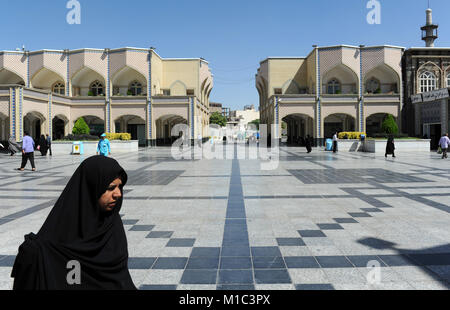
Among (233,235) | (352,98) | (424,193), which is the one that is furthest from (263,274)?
(352,98)

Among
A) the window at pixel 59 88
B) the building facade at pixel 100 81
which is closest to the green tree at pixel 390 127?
the building facade at pixel 100 81

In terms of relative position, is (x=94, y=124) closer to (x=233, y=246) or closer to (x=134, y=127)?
(x=134, y=127)

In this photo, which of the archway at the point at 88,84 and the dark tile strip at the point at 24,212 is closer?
the dark tile strip at the point at 24,212

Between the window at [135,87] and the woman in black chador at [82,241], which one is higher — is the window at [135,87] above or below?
above

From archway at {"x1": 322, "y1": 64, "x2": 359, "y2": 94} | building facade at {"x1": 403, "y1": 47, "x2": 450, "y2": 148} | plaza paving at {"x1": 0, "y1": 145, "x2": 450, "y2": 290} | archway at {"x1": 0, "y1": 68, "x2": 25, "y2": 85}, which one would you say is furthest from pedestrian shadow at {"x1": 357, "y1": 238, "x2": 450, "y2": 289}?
archway at {"x1": 0, "y1": 68, "x2": 25, "y2": 85}

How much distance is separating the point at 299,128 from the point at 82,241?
39125 mm

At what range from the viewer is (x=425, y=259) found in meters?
4.05

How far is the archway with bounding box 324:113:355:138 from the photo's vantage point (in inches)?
1328

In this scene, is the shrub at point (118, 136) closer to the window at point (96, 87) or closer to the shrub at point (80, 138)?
the shrub at point (80, 138)

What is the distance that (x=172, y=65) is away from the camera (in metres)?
36.2

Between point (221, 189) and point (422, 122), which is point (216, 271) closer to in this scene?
point (221, 189)

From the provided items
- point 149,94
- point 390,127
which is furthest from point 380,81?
point 149,94

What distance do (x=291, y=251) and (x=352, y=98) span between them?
2893 centimetres

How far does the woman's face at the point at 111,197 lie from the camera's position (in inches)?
72.8
